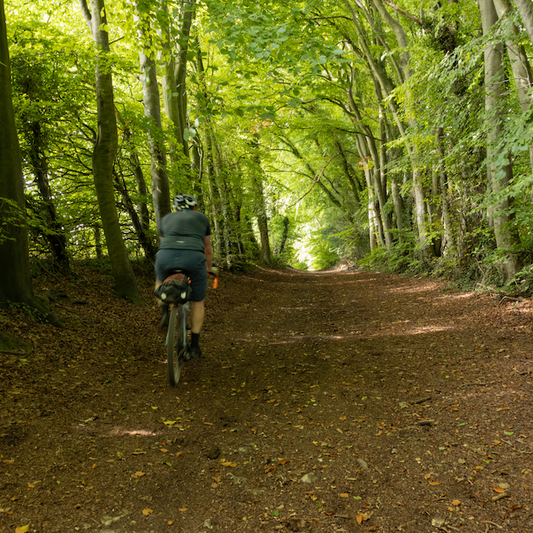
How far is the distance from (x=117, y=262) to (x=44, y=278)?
1.37 meters

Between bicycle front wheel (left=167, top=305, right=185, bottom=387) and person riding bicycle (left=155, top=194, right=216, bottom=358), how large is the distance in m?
0.16

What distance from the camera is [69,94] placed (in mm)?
7734

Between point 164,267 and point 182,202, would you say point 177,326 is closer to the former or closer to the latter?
point 164,267

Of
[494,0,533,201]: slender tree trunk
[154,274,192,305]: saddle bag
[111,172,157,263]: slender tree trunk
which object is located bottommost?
[154,274,192,305]: saddle bag

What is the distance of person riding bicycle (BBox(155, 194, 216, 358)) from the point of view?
4.19m

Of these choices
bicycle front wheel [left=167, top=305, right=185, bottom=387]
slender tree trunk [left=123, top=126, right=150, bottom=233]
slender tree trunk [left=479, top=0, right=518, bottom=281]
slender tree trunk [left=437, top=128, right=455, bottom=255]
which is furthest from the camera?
slender tree trunk [left=437, top=128, right=455, bottom=255]

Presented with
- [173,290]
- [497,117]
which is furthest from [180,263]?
[497,117]

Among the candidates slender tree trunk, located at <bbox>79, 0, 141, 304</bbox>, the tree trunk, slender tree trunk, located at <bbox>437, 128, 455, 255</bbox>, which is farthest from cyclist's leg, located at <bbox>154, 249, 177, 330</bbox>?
slender tree trunk, located at <bbox>437, 128, 455, 255</bbox>

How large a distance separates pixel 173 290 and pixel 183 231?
0.73 meters

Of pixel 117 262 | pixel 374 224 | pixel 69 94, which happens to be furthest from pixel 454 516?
pixel 374 224

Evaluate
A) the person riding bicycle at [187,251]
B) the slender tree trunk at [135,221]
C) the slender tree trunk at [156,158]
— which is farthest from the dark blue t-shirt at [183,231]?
the slender tree trunk at [135,221]

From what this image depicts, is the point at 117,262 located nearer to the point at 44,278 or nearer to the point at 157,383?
the point at 44,278

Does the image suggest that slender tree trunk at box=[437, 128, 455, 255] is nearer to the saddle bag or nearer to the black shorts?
the black shorts

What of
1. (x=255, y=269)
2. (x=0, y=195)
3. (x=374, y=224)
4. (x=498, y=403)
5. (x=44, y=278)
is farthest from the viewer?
(x=374, y=224)
